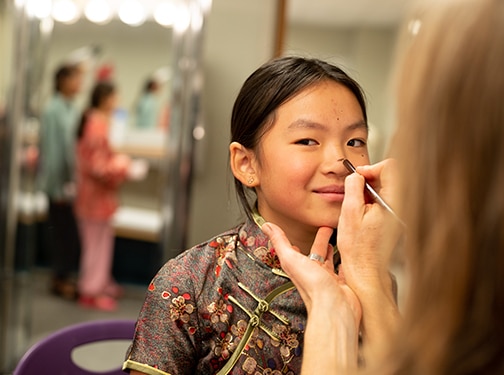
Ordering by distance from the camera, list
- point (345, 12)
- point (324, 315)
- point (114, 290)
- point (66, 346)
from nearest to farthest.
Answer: point (324, 315) → point (66, 346) → point (345, 12) → point (114, 290)

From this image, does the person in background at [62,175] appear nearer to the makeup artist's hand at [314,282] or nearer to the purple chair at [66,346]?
the purple chair at [66,346]

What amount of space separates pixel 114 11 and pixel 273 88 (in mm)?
2769

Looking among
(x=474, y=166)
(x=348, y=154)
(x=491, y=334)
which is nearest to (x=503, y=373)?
(x=491, y=334)

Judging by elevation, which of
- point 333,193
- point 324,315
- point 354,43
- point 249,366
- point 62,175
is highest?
point 354,43

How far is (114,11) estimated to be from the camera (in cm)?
349

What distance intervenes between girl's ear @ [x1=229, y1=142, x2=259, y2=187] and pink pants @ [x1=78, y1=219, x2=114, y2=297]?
99.4 inches

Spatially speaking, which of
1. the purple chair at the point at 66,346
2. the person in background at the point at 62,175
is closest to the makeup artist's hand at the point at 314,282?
the purple chair at the point at 66,346

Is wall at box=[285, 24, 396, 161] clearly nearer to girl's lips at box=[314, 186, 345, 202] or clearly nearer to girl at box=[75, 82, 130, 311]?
girl at box=[75, 82, 130, 311]

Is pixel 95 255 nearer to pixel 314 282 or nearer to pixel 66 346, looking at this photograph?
pixel 66 346

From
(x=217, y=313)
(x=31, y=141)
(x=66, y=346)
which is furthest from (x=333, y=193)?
(x=31, y=141)

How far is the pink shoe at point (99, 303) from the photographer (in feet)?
10.8

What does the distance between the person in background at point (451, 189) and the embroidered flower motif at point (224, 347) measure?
14.3 inches

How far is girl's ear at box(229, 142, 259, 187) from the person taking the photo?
103 cm

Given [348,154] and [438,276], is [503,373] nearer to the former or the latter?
[438,276]
